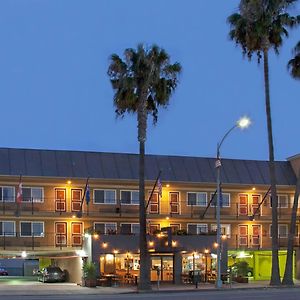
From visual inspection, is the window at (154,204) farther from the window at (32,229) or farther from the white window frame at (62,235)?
the window at (32,229)

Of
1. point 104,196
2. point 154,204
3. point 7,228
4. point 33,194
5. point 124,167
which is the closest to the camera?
point 7,228

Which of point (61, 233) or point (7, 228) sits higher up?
point (7, 228)

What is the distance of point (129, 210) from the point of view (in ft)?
181

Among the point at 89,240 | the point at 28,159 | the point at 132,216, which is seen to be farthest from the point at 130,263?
the point at 28,159

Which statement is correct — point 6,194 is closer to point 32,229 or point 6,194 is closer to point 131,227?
point 32,229

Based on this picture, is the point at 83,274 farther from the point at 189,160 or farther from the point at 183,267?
the point at 189,160

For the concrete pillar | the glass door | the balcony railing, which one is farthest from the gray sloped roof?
the concrete pillar

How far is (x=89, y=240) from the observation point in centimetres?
4778

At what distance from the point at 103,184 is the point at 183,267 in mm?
9935

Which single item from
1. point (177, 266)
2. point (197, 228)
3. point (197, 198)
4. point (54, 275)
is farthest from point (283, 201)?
point (54, 275)

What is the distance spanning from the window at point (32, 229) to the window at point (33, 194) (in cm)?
180

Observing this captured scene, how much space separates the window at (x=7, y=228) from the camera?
171ft

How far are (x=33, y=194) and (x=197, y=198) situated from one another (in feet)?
43.4

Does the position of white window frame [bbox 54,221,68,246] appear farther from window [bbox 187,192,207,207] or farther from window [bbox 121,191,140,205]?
window [bbox 187,192,207,207]
